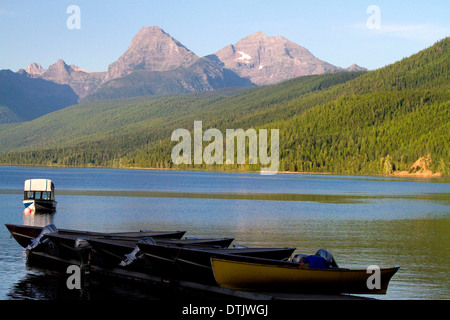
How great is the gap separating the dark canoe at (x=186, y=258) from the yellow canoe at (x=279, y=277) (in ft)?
3.95

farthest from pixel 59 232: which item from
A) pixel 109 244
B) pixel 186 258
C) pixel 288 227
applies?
pixel 288 227

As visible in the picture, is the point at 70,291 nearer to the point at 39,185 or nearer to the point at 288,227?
the point at 288,227

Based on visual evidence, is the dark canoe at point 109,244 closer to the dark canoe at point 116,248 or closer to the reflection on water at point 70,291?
the dark canoe at point 116,248

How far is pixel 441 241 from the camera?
45.8 m

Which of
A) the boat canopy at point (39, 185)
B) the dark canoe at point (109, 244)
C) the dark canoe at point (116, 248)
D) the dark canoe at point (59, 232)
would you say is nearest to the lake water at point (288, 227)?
the dark canoe at point (59, 232)

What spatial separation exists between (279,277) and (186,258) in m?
4.54

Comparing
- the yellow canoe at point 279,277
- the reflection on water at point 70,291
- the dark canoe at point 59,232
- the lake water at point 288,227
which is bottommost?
the reflection on water at point 70,291

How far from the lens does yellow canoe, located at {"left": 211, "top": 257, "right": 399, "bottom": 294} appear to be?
25.4 m

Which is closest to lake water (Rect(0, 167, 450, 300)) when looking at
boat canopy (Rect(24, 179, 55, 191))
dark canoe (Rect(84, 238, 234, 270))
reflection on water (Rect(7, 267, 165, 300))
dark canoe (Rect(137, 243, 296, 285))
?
reflection on water (Rect(7, 267, 165, 300))

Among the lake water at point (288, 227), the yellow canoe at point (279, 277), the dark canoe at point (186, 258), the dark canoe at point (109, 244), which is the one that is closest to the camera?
the yellow canoe at point (279, 277)

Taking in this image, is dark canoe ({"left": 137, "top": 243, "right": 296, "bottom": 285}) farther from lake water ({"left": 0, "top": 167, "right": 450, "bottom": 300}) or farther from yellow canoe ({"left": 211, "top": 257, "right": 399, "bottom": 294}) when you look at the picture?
lake water ({"left": 0, "top": 167, "right": 450, "bottom": 300})

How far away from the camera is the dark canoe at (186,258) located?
27.6 metres
